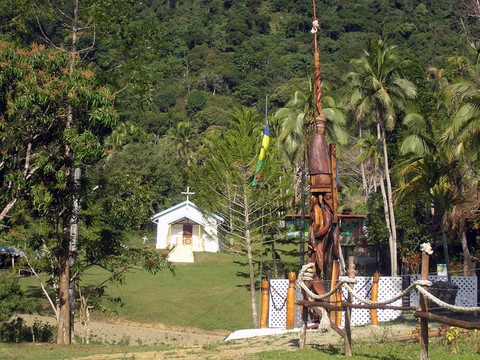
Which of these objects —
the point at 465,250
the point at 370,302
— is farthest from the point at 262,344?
the point at 465,250

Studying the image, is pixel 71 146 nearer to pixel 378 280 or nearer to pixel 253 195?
pixel 378 280

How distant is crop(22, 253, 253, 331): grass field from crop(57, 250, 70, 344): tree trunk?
697 cm

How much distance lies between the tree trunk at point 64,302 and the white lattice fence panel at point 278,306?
17.6ft

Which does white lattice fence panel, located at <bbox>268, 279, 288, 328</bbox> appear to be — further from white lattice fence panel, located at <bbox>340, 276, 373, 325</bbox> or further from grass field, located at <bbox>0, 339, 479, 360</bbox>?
grass field, located at <bbox>0, 339, 479, 360</bbox>

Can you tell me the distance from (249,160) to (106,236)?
1126 centimetres

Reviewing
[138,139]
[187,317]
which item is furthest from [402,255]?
[138,139]

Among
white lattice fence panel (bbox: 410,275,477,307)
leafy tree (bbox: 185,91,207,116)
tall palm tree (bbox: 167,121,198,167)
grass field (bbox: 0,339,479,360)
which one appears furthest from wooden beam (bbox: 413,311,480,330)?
leafy tree (bbox: 185,91,207,116)

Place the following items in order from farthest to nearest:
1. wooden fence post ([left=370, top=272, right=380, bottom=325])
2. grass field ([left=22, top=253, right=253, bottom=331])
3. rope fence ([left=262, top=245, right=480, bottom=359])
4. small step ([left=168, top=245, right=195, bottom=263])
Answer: small step ([left=168, top=245, right=195, bottom=263]) → grass field ([left=22, top=253, right=253, bottom=331]) → wooden fence post ([left=370, top=272, right=380, bottom=325]) → rope fence ([left=262, top=245, right=480, bottom=359])

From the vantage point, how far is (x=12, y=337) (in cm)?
2239

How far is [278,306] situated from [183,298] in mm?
14423

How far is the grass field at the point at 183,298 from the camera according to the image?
31406mm

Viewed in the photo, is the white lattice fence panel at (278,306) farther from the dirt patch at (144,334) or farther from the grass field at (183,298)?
the grass field at (183,298)

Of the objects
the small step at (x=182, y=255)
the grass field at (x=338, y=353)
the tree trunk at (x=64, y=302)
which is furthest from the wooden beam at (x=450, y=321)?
the small step at (x=182, y=255)

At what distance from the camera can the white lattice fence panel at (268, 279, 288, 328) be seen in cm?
2103
